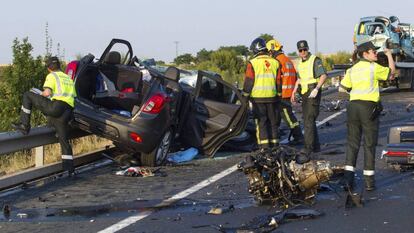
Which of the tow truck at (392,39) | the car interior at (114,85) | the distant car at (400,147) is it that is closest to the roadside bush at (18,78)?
the car interior at (114,85)

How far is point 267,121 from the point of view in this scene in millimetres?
10586

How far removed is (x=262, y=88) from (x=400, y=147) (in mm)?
2654

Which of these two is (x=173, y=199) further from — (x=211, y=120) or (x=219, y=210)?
(x=211, y=120)

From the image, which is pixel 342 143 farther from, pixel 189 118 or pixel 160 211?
pixel 160 211

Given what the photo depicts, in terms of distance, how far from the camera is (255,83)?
10.5 metres

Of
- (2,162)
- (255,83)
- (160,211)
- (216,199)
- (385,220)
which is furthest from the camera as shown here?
(2,162)

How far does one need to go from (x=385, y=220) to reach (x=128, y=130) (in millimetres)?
4064

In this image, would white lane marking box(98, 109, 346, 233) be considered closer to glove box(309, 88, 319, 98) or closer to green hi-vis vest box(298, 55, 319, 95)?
glove box(309, 88, 319, 98)

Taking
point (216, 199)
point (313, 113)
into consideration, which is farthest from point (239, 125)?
point (216, 199)

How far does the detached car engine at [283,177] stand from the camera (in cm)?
694

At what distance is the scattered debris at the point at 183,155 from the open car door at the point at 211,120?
152 mm

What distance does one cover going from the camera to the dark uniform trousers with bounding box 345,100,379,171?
25.3ft

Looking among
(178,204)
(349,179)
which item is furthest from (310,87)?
(178,204)

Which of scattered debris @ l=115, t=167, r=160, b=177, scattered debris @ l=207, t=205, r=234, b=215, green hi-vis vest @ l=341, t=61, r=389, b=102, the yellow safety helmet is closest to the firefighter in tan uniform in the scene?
the yellow safety helmet
